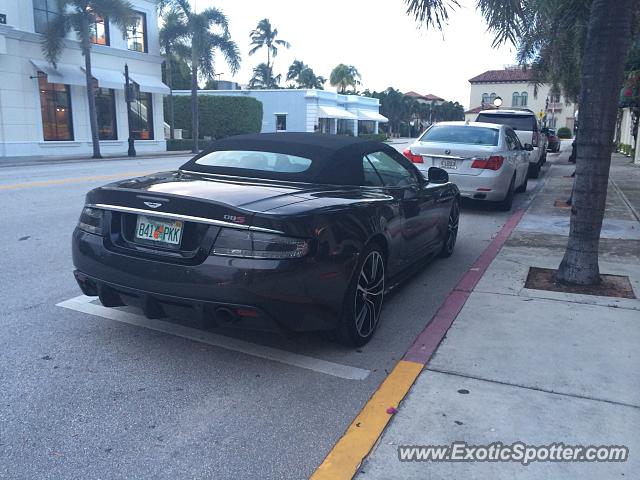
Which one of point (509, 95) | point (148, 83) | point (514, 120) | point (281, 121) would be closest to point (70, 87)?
point (148, 83)

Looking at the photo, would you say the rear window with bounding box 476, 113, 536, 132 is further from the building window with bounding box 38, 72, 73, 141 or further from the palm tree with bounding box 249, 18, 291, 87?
the palm tree with bounding box 249, 18, 291, 87

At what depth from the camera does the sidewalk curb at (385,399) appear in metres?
2.87

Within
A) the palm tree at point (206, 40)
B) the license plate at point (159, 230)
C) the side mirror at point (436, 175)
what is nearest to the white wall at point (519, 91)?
the palm tree at point (206, 40)

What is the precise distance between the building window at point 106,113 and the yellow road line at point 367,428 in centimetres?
3087

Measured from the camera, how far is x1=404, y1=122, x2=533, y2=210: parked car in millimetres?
10125

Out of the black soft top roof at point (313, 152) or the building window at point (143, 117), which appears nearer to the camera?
the black soft top roof at point (313, 152)

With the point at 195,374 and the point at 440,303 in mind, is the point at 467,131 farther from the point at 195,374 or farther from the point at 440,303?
the point at 195,374

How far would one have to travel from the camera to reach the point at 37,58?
27.7 meters

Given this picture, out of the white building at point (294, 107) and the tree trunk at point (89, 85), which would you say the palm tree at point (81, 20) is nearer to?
the tree trunk at point (89, 85)

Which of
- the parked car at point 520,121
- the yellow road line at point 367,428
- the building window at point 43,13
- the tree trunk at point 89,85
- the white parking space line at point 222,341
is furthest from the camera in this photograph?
Answer: the building window at point 43,13

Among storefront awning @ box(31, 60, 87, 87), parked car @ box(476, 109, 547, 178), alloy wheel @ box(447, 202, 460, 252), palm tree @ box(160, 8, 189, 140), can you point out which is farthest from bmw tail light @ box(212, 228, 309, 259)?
palm tree @ box(160, 8, 189, 140)

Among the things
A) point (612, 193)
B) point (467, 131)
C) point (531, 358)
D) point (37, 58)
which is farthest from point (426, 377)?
point (37, 58)

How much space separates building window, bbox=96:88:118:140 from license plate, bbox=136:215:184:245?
29989 mm

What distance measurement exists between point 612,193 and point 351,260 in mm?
11538
